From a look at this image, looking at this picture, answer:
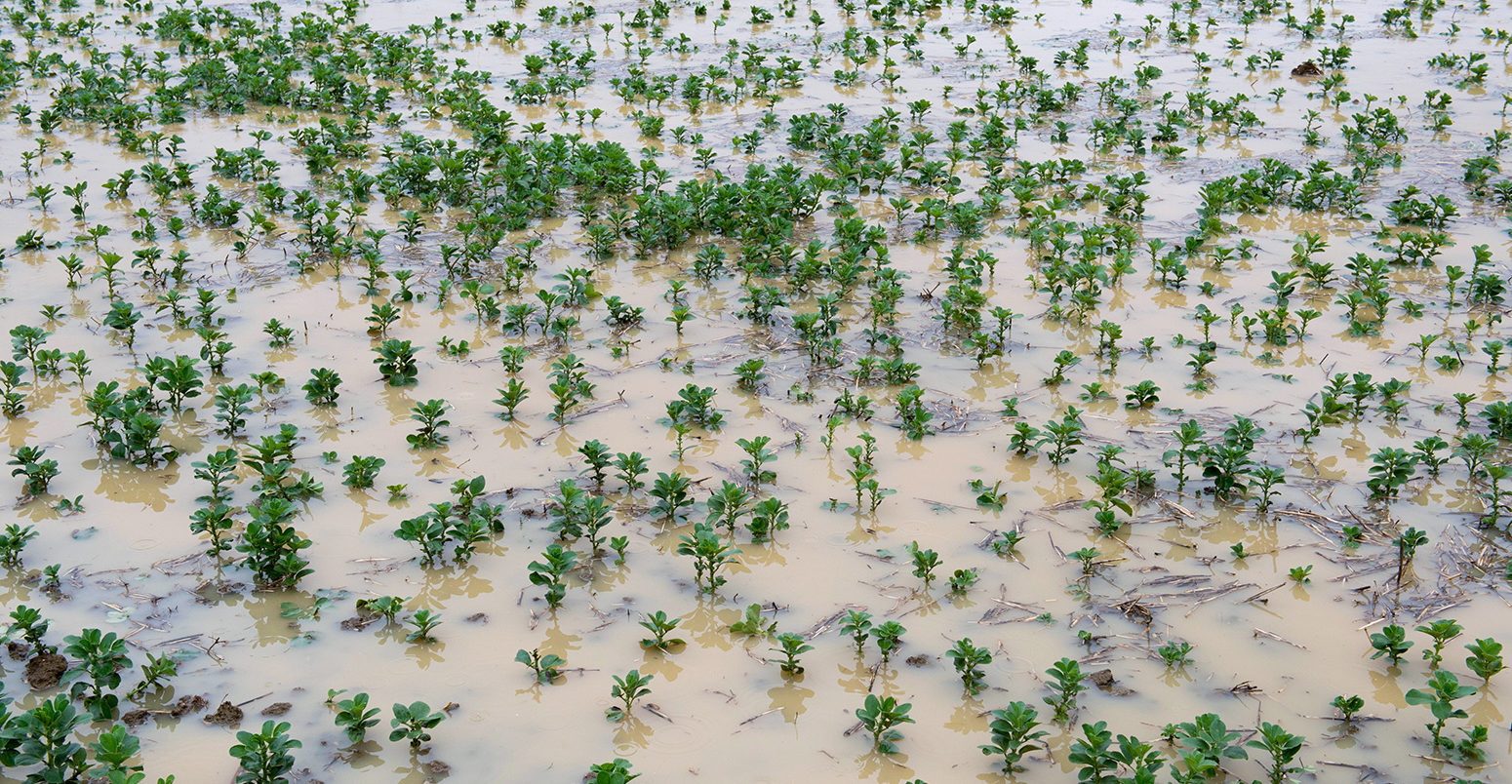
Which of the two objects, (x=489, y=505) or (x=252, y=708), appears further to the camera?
(x=489, y=505)

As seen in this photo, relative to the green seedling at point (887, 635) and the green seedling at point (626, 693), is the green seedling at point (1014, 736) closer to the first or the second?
the green seedling at point (887, 635)

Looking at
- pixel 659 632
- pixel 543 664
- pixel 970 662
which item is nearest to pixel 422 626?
pixel 543 664

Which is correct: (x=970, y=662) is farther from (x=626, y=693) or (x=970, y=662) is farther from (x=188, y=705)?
(x=188, y=705)

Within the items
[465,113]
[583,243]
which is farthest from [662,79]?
[583,243]

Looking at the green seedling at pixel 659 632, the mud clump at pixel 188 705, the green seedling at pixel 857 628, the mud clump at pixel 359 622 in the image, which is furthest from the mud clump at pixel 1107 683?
the mud clump at pixel 188 705

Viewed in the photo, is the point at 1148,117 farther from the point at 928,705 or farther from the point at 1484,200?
the point at 928,705

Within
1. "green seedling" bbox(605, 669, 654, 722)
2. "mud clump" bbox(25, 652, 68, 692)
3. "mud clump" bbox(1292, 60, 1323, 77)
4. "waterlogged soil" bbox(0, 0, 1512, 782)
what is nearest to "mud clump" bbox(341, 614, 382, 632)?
"waterlogged soil" bbox(0, 0, 1512, 782)
